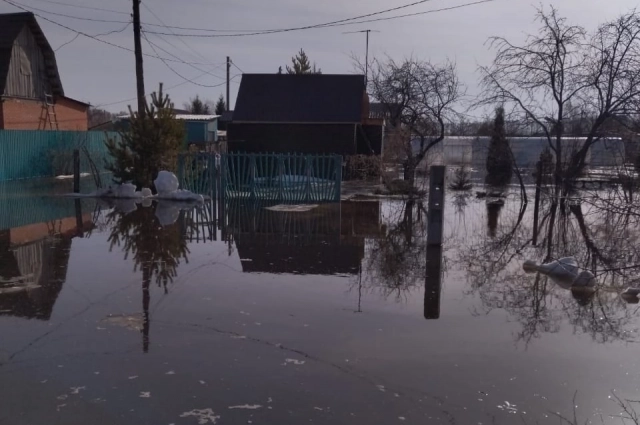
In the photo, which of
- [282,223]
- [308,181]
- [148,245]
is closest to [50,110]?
[308,181]

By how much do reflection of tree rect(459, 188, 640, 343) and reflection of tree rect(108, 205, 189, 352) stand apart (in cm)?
439

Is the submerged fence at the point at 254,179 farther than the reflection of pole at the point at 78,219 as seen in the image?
Yes

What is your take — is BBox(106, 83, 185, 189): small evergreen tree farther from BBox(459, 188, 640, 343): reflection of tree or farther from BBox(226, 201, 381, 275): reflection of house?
BBox(459, 188, 640, 343): reflection of tree

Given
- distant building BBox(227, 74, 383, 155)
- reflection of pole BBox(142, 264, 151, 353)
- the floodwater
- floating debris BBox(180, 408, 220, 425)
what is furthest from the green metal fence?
floating debris BBox(180, 408, 220, 425)

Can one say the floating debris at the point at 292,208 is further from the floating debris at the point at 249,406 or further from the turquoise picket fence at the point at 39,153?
the floating debris at the point at 249,406

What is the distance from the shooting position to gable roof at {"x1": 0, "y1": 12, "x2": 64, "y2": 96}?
29.0 metres

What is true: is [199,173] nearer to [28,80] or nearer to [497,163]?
[28,80]

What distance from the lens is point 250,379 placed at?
540 cm

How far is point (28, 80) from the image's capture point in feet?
101

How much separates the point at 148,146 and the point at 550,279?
545 inches

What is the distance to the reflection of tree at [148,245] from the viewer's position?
894 cm

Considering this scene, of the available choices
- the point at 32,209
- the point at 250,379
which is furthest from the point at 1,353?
the point at 32,209

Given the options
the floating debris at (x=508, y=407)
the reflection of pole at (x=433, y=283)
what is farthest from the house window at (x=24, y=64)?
the floating debris at (x=508, y=407)

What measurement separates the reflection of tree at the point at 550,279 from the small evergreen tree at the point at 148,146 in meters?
10.4
